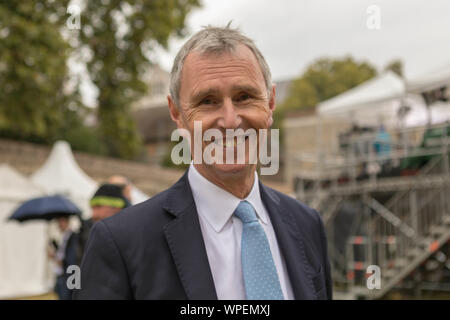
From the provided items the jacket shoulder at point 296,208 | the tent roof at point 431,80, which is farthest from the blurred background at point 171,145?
the jacket shoulder at point 296,208

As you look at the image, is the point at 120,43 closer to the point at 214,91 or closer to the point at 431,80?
the point at 431,80

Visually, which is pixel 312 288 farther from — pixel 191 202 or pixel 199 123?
pixel 199 123

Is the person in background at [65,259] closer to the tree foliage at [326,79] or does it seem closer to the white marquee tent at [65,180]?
the white marquee tent at [65,180]

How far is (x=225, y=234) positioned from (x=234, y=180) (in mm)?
145

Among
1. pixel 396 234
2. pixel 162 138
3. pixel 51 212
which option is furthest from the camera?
pixel 162 138

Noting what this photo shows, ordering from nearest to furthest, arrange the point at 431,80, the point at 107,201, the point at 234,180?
the point at 234,180 → the point at 107,201 → the point at 431,80

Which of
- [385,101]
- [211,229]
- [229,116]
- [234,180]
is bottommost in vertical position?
[211,229]

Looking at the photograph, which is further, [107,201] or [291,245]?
[107,201]

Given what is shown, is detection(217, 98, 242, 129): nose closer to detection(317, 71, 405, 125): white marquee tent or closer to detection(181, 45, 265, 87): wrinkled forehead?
detection(181, 45, 265, 87): wrinkled forehead

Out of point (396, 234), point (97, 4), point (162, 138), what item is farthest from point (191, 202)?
point (162, 138)

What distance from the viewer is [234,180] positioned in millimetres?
1420

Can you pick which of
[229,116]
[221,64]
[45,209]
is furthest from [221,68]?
[45,209]
